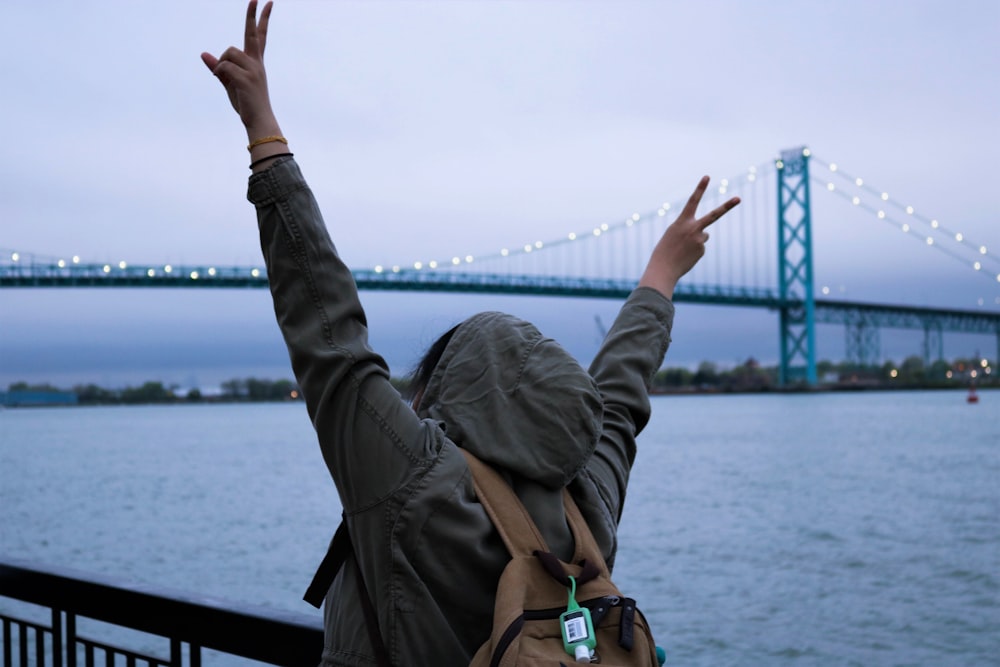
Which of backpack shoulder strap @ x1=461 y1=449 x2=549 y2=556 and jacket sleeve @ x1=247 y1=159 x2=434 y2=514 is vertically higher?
jacket sleeve @ x1=247 y1=159 x2=434 y2=514

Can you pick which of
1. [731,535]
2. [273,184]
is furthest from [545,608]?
[731,535]

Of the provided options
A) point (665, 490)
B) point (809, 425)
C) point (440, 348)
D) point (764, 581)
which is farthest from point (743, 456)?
point (440, 348)

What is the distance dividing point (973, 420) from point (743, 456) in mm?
14882

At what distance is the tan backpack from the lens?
0.78m

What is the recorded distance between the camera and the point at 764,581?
10.7 metres

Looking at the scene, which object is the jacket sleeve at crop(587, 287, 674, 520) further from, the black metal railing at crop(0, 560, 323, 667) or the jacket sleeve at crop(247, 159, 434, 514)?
the black metal railing at crop(0, 560, 323, 667)

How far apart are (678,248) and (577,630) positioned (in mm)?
608

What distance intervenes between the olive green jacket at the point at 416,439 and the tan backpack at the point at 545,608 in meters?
0.02

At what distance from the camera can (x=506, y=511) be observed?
840 mm

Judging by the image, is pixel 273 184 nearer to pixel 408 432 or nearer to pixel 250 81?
pixel 250 81

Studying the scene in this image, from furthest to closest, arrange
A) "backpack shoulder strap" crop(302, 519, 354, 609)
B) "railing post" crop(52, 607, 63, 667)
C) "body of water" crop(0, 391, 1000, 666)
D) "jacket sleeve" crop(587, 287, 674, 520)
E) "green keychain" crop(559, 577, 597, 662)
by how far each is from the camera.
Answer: "body of water" crop(0, 391, 1000, 666) < "railing post" crop(52, 607, 63, 667) < "jacket sleeve" crop(587, 287, 674, 520) < "backpack shoulder strap" crop(302, 519, 354, 609) < "green keychain" crop(559, 577, 597, 662)

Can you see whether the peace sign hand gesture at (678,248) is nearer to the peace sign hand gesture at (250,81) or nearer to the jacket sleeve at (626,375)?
the jacket sleeve at (626,375)

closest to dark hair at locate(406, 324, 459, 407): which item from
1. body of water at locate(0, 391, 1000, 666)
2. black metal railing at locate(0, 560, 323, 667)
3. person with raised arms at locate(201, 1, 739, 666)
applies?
person with raised arms at locate(201, 1, 739, 666)

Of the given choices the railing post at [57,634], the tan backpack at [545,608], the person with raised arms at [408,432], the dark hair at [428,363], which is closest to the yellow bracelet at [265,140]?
the person with raised arms at [408,432]
